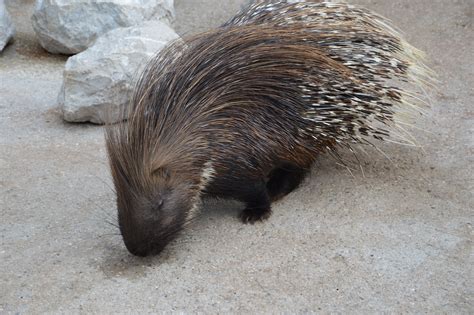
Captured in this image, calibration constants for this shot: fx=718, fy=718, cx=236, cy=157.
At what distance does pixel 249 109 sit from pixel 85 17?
266 cm

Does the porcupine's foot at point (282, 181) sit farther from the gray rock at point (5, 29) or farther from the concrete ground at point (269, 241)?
the gray rock at point (5, 29)

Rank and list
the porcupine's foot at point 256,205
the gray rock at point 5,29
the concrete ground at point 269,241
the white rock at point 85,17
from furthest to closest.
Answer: the gray rock at point 5,29 → the white rock at point 85,17 → the porcupine's foot at point 256,205 → the concrete ground at point 269,241

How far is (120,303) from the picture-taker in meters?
2.74

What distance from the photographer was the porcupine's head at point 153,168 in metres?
2.86

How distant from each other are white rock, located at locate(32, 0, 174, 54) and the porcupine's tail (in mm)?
2048

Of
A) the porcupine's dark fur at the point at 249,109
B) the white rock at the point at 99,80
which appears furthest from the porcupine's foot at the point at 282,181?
the white rock at the point at 99,80

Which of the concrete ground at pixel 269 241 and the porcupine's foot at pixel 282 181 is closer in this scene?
the concrete ground at pixel 269 241

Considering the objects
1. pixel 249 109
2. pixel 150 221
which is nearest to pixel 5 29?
pixel 249 109

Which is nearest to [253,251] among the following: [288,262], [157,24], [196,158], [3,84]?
[288,262]

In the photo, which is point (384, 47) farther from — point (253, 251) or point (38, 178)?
point (38, 178)

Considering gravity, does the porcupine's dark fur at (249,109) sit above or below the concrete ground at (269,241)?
above

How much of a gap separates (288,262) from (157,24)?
230 cm

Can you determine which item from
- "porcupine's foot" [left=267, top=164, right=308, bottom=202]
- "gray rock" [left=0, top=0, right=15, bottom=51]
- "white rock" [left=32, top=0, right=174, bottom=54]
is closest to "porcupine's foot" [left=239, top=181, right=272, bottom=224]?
"porcupine's foot" [left=267, top=164, right=308, bottom=202]

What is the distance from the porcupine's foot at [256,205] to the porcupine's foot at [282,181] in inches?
6.1
